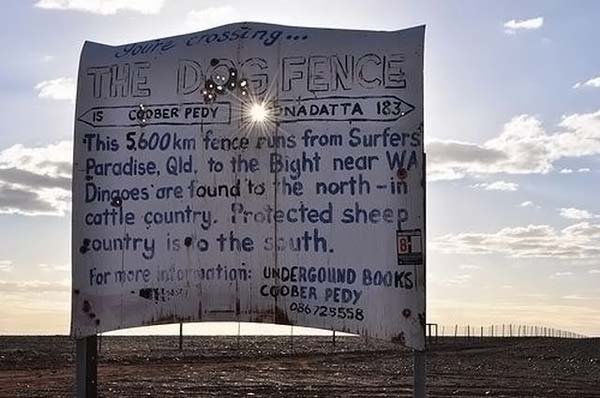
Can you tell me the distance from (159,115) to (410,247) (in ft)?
6.62

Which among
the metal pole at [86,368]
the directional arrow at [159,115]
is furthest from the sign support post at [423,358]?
the metal pole at [86,368]

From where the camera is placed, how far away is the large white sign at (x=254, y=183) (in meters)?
6.45

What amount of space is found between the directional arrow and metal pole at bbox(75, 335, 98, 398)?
1.55m

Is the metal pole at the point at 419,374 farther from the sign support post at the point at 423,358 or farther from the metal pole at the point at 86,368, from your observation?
the metal pole at the point at 86,368

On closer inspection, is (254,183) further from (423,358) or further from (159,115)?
(423,358)

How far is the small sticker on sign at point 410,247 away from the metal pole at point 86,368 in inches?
90.7

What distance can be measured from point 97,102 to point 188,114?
0.73 m

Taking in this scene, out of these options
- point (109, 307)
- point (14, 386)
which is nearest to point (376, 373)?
point (14, 386)

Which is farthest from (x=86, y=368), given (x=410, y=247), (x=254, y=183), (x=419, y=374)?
(x=410, y=247)

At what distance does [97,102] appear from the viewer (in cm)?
712

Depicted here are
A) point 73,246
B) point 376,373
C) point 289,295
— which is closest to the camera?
point 289,295

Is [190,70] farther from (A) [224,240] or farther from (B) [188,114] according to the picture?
(A) [224,240]

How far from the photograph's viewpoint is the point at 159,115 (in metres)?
6.95

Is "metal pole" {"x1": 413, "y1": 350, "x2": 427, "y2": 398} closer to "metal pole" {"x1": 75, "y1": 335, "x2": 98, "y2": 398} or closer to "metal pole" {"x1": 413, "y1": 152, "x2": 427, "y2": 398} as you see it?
"metal pole" {"x1": 413, "y1": 152, "x2": 427, "y2": 398}
